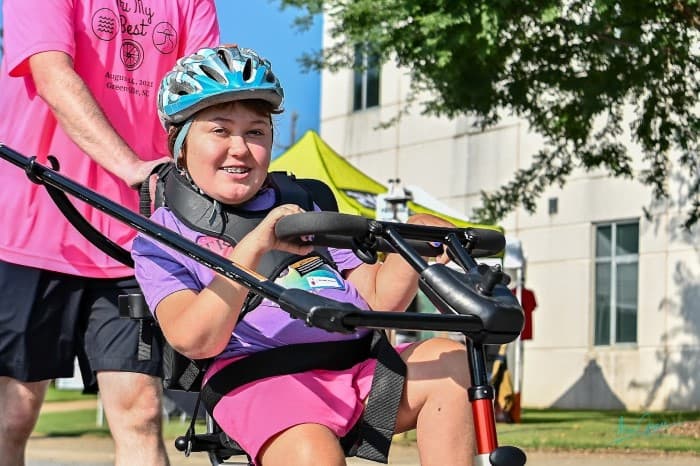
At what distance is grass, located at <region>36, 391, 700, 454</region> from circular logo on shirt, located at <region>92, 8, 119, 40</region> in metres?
8.02

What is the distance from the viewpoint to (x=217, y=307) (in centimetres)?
332

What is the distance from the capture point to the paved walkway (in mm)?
10391

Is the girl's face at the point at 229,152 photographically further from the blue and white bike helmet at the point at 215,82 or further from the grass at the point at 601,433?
the grass at the point at 601,433

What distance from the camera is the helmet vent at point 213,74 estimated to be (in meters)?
3.69

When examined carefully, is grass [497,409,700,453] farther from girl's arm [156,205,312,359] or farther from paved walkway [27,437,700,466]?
girl's arm [156,205,312,359]

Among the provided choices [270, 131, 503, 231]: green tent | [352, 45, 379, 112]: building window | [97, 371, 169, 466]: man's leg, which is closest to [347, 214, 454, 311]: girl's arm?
[97, 371, 169, 466]: man's leg

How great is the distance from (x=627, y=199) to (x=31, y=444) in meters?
12.3

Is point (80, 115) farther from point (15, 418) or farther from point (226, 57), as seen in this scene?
point (15, 418)

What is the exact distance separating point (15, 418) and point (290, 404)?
1380 mm

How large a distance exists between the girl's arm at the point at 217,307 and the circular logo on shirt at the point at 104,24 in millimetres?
1313

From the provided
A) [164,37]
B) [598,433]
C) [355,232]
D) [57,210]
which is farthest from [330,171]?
[355,232]

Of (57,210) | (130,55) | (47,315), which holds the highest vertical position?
(130,55)

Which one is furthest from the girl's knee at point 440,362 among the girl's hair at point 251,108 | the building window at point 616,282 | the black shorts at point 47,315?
the building window at point 616,282

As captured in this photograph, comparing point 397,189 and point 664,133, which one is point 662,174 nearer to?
point 664,133
